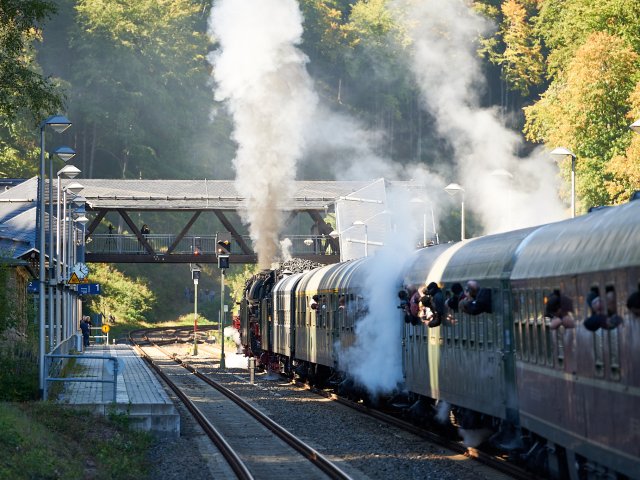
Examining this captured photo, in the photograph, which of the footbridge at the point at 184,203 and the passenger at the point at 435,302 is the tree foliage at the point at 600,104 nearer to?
the footbridge at the point at 184,203

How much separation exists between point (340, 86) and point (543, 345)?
10657 cm

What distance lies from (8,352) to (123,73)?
240 feet

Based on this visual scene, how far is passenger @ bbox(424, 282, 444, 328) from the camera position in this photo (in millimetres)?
20391

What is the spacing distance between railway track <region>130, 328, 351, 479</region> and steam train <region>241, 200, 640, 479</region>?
92.3 inches

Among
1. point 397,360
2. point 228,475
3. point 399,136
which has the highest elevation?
point 399,136

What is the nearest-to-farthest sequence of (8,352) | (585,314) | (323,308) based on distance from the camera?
(585,314) < (8,352) < (323,308)

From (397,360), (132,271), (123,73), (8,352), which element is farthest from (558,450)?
(123,73)

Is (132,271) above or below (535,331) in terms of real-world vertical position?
above

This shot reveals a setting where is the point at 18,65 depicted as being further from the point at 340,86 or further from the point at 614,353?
the point at 340,86

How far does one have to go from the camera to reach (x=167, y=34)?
106125 mm


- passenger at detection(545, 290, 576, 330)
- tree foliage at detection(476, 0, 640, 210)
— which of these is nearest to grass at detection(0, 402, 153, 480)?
passenger at detection(545, 290, 576, 330)

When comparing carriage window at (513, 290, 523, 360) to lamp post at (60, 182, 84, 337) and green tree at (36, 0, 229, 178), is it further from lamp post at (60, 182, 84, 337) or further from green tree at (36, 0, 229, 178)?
green tree at (36, 0, 229, 178)

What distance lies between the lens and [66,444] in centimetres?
1977

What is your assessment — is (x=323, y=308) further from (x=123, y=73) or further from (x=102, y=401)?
(x=123, y=73)
